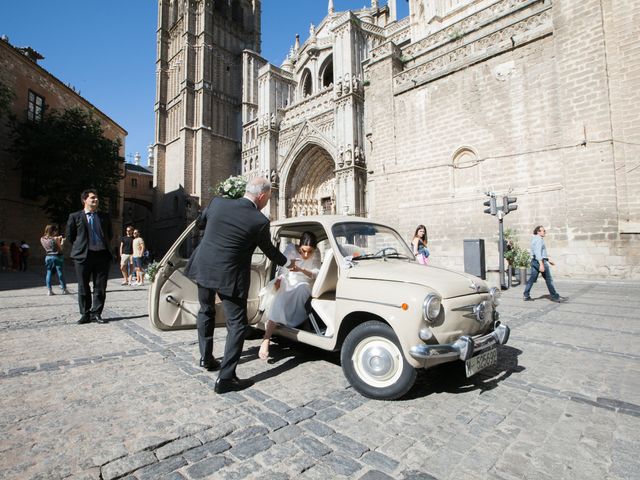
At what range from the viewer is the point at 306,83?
31938 mm

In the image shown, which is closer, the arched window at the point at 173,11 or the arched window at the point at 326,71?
the arched window at the point at 326,71

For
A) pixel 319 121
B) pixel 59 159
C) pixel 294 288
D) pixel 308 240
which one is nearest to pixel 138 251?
pixel 308 240

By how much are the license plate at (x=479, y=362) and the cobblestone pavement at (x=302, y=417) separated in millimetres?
284

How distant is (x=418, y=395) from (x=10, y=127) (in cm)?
2628

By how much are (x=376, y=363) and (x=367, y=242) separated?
4.09 feet

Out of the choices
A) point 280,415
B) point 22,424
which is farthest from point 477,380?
point 22,424

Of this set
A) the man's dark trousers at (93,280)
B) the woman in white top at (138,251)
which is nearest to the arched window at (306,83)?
the woman in white top at (138,251)

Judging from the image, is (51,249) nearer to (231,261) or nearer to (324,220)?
(231,261)

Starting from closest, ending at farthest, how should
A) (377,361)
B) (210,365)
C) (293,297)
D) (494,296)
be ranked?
(377,361)
(494,296)
(210,365)
(293,297)

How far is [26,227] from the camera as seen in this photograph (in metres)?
19.6

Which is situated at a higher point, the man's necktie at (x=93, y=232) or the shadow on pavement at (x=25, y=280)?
the man's necktie at (x=93, y=232)

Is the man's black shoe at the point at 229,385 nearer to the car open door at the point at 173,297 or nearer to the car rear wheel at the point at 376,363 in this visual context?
the car rear wheel at the point at 376,363

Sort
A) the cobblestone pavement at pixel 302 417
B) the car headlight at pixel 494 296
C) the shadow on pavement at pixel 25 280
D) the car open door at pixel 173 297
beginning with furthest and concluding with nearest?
the shadow on pavement at pixel 25 280 → the car open door at pixel 173 297 → the car headlight at pixel 494 296 → the cobblestone pavement at pixel 302 417

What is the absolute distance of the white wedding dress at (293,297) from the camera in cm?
328
